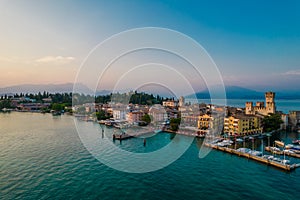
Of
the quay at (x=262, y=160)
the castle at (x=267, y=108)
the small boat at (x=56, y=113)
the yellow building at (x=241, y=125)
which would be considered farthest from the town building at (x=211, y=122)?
the small boat at (x=56, y=113)

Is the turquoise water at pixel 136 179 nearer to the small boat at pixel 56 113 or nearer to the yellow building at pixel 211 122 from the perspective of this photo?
the yellow building at pixel 211 122

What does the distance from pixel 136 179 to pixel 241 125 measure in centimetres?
787

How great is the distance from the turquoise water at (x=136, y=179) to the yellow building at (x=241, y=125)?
13.1 ft

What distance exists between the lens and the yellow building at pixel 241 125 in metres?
11.1

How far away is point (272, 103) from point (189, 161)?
11.0m

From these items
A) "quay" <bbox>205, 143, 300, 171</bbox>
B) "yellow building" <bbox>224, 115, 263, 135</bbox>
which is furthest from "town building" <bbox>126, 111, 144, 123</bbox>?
"quay" <bbox>205, 143, 300, 171</bbox>

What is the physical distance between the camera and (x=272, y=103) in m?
14.8

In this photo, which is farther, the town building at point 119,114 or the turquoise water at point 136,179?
the town building at point 119,114

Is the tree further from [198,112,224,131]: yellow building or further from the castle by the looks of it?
[198,112,224,131]: yellow building

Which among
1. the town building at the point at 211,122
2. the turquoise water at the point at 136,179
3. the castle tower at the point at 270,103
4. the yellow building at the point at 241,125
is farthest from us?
the castle tower at the point at 270,103

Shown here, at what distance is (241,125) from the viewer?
11.2 metres

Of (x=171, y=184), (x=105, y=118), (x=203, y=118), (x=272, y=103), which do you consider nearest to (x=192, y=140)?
(x=203, y=118)

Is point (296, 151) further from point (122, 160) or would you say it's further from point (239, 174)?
point (122, 160)

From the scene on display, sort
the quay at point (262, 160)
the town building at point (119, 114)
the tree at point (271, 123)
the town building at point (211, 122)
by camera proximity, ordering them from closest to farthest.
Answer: the quay at point (262, 160), the town building at point (211, 122), the tree at point (271, 123), the town building at point (119, 114)
